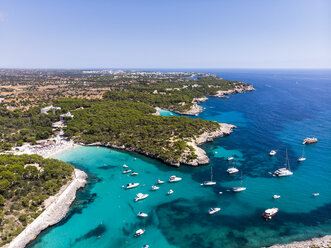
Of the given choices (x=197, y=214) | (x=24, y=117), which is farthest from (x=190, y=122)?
(x=24, y=117)

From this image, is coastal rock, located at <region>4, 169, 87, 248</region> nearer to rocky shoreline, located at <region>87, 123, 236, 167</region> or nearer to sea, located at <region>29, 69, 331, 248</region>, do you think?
sea, located at <region>29, 69, 331, 248</region>

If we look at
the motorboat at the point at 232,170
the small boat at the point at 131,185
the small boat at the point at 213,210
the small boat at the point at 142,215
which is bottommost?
the small boat at the point at 142,215

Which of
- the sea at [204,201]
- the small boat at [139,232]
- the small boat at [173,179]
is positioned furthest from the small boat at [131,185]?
the small boat at [139,232]

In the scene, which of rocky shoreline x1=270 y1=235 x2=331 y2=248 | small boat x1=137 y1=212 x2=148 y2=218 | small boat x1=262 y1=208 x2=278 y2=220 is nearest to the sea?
small boat x1=137 y1=212 x2=148 y2=218

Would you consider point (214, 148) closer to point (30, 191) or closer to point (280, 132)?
point (280, 132)

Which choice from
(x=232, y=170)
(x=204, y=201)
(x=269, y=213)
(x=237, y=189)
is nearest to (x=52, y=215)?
(x=204, y=201)

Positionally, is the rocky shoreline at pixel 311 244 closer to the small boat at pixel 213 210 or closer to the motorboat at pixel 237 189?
the small boat at pixel 213 210

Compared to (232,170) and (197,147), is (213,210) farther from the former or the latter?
(197,147)
